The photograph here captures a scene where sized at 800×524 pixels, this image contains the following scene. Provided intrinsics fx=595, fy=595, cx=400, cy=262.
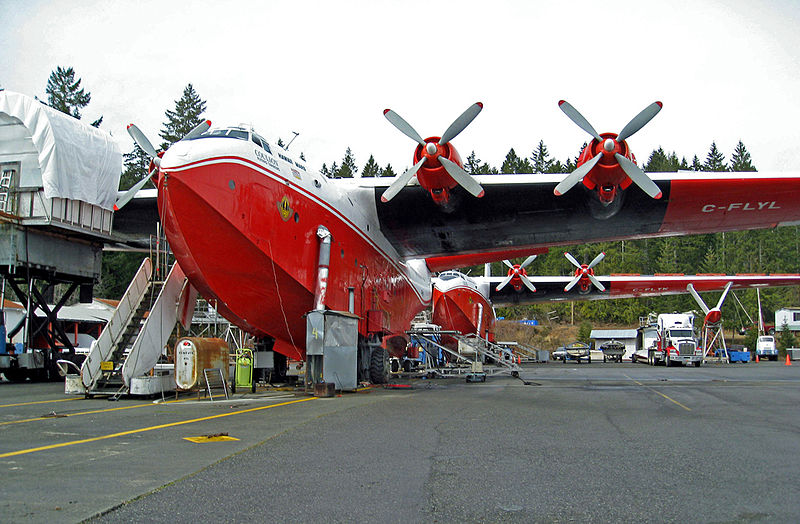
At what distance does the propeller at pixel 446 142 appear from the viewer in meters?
14.6

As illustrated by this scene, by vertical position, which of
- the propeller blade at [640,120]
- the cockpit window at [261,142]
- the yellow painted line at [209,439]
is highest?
the propeller blade at [640,120]

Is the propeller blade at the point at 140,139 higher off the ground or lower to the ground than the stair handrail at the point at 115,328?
higher

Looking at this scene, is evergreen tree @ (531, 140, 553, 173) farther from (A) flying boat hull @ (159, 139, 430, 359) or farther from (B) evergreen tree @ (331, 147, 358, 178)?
(A) flying boat hull @ (159, 139, 430, 359)

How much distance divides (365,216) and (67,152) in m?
9.16

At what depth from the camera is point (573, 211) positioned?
59.5 ft

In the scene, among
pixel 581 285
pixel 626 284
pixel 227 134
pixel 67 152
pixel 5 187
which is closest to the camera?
pixel 227 134

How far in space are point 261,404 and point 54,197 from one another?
10.5 meters

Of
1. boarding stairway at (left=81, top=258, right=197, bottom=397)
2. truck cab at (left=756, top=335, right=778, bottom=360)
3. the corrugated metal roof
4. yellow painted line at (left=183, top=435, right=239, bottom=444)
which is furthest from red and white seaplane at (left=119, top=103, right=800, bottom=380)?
the corrugated metal roof

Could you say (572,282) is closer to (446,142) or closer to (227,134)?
(446,142)

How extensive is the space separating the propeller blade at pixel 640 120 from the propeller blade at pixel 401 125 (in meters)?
5.00

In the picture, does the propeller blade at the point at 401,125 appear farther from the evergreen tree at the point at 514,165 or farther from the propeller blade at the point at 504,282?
the evergreen tree at the point at 514,165

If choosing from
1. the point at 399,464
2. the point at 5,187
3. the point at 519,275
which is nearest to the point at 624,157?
the point at 399,464

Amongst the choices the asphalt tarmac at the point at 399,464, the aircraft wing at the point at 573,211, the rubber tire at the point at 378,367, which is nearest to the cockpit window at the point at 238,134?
the aircraft wing at the point at 573,211

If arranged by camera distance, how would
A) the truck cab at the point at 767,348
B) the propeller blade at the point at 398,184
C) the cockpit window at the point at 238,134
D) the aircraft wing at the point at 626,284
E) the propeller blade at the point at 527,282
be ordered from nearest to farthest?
the cockpit window at the point at 238,134, the propeller blade at the point at 398,184, the propeller blade at the point at 527,282, the aircraft wing at the point at 626,284, the truck cab at the point at 767,348
